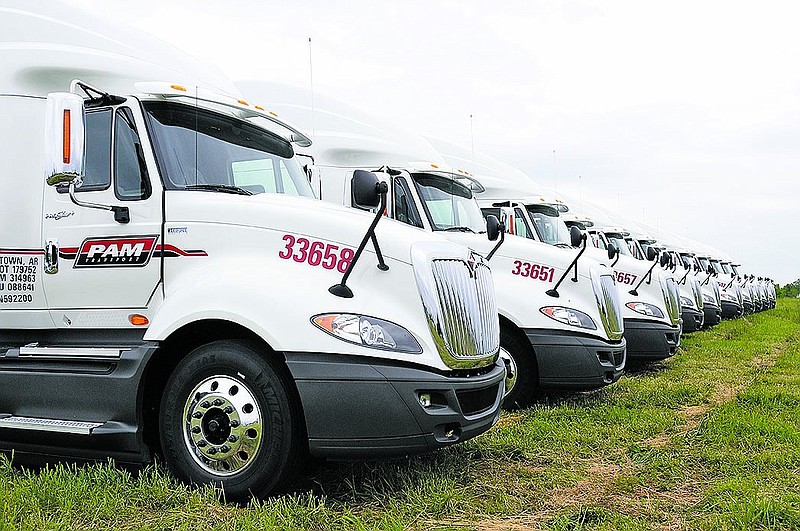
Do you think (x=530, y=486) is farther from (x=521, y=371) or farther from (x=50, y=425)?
(x=50, y=425)

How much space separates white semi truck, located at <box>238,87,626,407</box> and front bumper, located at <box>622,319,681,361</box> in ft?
5.59

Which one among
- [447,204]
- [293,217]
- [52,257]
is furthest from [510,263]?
Result: [52,257]

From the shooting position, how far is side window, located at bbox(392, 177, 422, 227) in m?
8.77

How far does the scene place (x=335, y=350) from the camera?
15.9ft

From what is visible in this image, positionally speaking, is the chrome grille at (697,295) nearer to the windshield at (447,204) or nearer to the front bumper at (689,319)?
the front bumper at (689,319)

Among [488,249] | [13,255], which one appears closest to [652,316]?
[488,249]

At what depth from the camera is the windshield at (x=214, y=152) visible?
568 cm

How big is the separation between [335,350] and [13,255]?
2.68m

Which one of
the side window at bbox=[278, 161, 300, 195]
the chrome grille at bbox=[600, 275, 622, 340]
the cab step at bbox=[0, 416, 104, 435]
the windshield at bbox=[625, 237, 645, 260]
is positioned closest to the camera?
the cab step at bbox=[0, 416, 104, 435]

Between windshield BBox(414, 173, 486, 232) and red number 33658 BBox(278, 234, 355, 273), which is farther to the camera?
windshield BBox(414, 173, 486, 232)

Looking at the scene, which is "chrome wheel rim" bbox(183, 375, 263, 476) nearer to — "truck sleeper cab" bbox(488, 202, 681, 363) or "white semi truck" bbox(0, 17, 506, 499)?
"white semi truck" bbox(0, 17, 506, 499)

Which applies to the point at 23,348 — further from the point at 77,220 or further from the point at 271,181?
the point at 271,181

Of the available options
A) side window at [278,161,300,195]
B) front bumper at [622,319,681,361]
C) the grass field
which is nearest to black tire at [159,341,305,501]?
the grass field

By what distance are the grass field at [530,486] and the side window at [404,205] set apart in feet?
7.48
